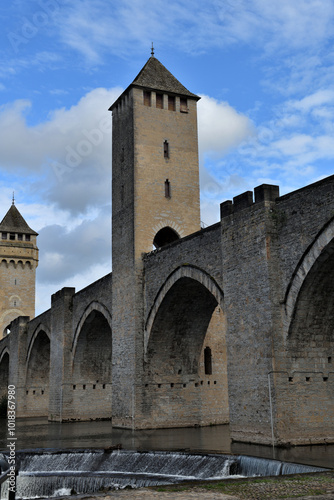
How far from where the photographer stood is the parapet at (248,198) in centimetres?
1476

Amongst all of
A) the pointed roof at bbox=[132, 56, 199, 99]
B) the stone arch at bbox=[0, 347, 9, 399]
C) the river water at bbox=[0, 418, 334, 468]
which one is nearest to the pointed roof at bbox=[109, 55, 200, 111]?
the pointed roof at bbox=[132, 56, 199, 99]

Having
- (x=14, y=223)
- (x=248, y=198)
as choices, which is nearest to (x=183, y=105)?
(x=248, y=198)

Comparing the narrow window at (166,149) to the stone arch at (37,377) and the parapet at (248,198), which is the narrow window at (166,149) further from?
the stone arch at (37,377)

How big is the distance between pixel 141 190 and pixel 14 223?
34.1 m

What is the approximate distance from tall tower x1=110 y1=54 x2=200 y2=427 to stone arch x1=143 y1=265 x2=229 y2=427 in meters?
0.67

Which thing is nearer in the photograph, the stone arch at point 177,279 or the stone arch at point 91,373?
the stone arch at point 177,279

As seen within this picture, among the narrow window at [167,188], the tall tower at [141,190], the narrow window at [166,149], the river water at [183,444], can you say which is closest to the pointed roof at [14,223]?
the tall tower at [141,190]

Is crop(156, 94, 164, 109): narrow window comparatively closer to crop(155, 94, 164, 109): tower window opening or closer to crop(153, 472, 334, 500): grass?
crop(155, 94, 164, 109): tower window opening

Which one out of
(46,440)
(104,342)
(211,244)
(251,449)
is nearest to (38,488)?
(251,449)

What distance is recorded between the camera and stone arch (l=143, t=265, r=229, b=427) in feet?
66.8

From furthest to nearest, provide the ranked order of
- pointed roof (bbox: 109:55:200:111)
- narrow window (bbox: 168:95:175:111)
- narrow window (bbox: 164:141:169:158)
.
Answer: narrow window (bbox: 168:95:175:111), pointed roof (bbox: 109:55:200:111), narrow window (bbox: 164:141:169:158)

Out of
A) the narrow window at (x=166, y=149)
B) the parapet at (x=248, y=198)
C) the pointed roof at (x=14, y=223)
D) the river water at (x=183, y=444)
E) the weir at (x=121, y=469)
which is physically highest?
the pointed roof at (x=14, y=223)

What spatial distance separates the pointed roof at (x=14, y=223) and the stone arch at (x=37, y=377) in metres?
18.5

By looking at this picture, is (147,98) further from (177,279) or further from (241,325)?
(241,325)
